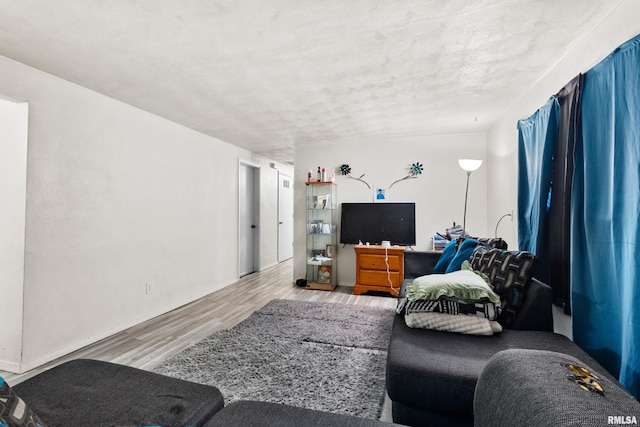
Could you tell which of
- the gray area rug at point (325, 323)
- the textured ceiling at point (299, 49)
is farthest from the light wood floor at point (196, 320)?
the textured ceiling at point (299, 49)

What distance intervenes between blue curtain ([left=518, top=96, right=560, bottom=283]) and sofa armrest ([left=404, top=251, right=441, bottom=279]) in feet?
2.80

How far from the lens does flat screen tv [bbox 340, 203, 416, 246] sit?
4527 mm

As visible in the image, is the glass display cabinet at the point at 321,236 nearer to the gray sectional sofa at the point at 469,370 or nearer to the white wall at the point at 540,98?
the white wall at the point at 540,98

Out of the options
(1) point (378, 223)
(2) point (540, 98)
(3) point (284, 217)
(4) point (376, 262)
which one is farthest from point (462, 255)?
(3) point (284, 217)

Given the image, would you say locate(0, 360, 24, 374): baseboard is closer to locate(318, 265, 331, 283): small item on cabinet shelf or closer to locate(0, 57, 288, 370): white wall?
locate(0, 57, 288, 370): white wall

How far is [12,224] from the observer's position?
2320 millimetres

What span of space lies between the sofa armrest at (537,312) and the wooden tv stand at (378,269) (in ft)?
7.89

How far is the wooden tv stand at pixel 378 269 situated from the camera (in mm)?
4301

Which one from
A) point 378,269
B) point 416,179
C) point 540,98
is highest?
point 540,98

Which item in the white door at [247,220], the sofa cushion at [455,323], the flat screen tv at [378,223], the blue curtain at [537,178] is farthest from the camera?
the white door at [247,220]

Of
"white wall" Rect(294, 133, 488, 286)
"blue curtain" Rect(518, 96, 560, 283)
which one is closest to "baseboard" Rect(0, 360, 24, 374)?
"white wall" Rect(294, 133, 488, 286)

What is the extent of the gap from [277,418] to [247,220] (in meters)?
4.97

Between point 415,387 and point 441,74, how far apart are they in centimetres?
232

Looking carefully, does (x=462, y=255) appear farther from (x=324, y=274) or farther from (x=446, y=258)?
(x=324, y=274)
